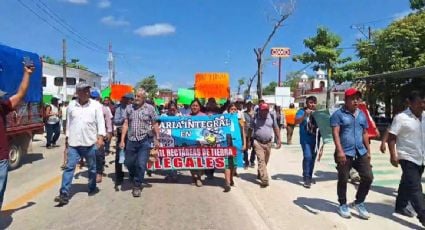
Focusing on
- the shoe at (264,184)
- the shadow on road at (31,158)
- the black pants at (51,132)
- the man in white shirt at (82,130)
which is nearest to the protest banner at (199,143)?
the shoe at (264,184)

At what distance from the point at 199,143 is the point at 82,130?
2.70 m

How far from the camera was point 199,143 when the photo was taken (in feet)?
32.1

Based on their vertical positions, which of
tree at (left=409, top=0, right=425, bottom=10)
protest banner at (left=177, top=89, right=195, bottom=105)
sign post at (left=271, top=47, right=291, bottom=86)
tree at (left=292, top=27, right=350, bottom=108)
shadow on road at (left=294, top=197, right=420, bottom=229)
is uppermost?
sign post at (left=271, top=47, right=291, bottom=86)

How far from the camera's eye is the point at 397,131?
22.2 feet

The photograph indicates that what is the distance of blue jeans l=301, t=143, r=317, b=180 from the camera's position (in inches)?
381

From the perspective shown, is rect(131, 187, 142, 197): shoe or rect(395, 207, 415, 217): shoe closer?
rect(395, 207, 415, 217): shoe

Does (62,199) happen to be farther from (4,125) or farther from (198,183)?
(198,183)

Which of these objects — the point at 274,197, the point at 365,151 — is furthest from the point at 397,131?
the point at 274,197

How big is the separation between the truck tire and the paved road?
0.87 metres

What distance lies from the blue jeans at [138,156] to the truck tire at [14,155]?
15.8ft

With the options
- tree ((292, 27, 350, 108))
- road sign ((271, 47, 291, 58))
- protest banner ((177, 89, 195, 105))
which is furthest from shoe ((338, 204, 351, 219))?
road sign ((271, 47, 291, 58))

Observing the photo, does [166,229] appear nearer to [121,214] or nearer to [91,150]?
[121,214]

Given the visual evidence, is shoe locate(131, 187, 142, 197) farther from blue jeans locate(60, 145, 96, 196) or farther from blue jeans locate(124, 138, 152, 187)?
blue jeans locate(60, 145, 96, 196)

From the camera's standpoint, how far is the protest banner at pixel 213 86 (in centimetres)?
1884
